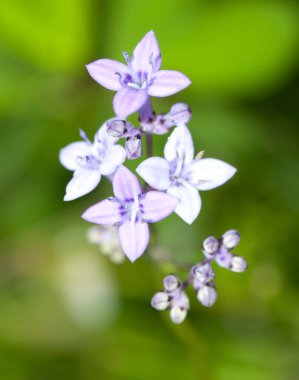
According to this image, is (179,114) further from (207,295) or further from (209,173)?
(207,295)

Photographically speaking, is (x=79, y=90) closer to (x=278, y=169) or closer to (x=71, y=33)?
(x=71, y=33)

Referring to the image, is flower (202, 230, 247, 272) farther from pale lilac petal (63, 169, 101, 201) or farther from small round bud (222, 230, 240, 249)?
pale lilac petal (63, 169, 101, 201)

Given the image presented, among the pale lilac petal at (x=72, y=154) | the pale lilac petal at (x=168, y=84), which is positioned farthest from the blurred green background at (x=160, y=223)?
the pale lilac petal at (x=168, y=84)

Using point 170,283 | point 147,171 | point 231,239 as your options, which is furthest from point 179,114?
point 170,283

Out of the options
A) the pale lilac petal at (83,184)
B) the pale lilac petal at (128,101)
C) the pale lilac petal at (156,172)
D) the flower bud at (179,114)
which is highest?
the pale lilac petal at (128,101)

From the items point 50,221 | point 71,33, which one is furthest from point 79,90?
point 50,221

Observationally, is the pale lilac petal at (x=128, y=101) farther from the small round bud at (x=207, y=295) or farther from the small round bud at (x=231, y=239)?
the small round bud at (x=207, y=295)
